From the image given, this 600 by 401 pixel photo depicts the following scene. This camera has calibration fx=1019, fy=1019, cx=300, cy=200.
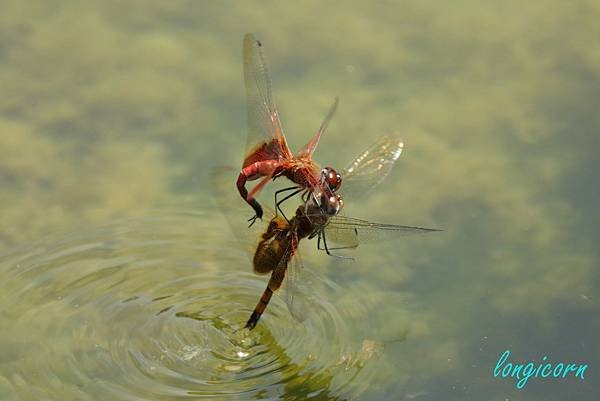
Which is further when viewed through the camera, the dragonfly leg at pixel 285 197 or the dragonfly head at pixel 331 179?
the dragonfly leg at pixel 285 197

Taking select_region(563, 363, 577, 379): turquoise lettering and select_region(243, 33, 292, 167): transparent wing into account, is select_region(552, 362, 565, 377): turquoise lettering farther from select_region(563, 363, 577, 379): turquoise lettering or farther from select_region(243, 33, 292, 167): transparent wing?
select_region(243, 33, 292, 167): transparent wing

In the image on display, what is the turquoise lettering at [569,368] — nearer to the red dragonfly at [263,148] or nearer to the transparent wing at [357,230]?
the transparent wing at [357,230]

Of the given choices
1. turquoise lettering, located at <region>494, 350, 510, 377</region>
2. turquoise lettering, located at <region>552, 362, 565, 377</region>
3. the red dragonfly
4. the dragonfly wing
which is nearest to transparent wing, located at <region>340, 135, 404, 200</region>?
the red dragonfly

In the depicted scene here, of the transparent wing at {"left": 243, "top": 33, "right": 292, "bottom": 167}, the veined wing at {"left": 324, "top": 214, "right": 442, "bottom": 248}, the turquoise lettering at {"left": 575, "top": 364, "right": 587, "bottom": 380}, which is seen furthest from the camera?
the transparent wing at {"left": 243, "top": 33, "right": 292, "bottom": 167}

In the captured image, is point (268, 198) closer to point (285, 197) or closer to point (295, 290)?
point (285, 197)

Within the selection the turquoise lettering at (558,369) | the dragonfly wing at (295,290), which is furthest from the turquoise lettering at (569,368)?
the dragonfly wing at (295,290)

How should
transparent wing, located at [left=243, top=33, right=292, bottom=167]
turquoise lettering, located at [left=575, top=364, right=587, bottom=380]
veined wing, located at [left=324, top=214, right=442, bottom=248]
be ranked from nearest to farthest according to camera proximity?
turquoise lettering, located at [left=575, top=364, right=587, bottom=380]
veined wing, located at [left=324, top=214, right=442, bottom=248]
transparent wing, located at [left=243, top=33, right=292, bottom=167]
